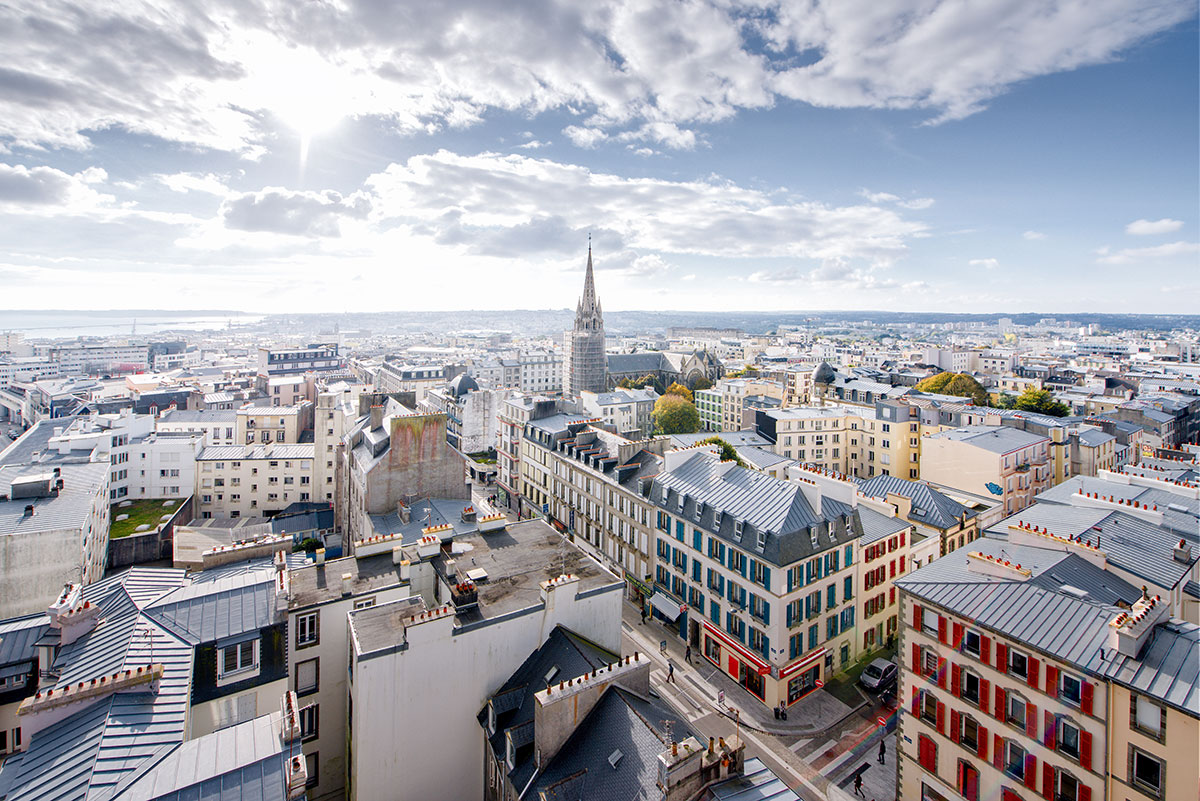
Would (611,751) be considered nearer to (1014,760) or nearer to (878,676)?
(1014,760)

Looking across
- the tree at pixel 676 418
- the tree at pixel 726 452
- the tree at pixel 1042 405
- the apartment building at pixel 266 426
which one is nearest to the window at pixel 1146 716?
the tree at pixel 726 452

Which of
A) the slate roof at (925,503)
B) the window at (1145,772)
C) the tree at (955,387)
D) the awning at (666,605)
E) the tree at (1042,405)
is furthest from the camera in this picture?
the tree at (955,387)

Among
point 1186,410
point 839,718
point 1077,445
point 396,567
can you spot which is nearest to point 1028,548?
point 839,718

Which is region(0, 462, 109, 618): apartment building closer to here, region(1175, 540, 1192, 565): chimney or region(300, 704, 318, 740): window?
region(300, 704, 318, 740): window

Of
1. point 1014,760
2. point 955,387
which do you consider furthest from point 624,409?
point 1014,760

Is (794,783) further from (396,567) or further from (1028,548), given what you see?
(396,567)

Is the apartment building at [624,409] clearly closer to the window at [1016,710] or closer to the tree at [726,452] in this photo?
the tree at [726,452]
